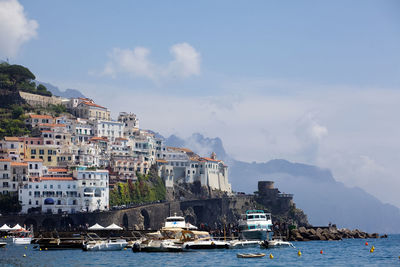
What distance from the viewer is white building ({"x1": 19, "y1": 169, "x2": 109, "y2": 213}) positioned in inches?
5930

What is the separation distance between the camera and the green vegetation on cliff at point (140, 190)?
166188 millimetres

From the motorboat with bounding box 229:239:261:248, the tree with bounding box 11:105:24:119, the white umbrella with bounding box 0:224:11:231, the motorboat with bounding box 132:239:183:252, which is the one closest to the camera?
the motorboat with bounding box 132:239:183:252

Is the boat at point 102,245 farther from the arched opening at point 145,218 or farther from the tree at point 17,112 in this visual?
the tree at point 17,112

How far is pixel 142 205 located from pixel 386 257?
78484 millimetres

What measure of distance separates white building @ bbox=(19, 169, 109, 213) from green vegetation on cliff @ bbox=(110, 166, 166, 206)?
6.24 meters

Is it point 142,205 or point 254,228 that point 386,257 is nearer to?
point 254,228

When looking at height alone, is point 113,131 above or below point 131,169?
above

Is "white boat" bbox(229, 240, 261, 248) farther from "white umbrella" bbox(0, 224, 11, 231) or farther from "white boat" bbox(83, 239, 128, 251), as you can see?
"white umbrella" bbox(0, 224, 11, 231)

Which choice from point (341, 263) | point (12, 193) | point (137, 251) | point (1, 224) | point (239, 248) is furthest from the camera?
point (12, 193)

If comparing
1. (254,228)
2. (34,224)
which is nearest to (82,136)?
(34,224)

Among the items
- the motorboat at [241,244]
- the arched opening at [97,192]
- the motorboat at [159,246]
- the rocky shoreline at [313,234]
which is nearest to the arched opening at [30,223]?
the arched opening at [97,192]

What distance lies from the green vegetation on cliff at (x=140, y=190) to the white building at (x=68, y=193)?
246 inches

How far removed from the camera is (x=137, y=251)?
9112 centimetres

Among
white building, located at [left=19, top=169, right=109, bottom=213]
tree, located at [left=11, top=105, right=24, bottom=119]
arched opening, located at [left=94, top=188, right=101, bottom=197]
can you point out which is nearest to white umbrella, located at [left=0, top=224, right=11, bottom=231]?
white building, located at [left=19, top=169, right=109, bottom=213]
